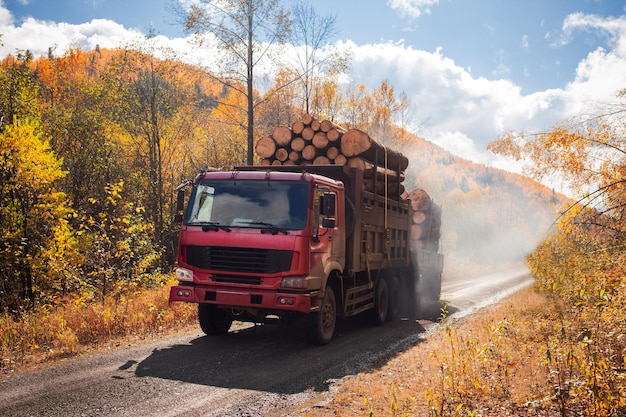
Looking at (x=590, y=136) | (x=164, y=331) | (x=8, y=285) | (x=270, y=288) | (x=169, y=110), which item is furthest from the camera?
(x=169, y=110)

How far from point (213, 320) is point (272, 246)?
7.30ft

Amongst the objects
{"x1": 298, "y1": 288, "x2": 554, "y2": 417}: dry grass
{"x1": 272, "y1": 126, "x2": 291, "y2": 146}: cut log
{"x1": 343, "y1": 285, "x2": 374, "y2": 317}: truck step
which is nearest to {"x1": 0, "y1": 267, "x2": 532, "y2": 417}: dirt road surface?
{"x1": 298, "y1": 288, "x2": 554, "y2": 417}: dry grass

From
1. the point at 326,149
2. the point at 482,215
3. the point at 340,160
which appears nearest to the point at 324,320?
the point at 340,160

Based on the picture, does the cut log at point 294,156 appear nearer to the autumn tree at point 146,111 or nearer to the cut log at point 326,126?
the cut log at point 326,126

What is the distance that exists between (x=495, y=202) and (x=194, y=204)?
289ft

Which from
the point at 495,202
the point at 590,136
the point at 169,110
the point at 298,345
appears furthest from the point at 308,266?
the point at 495,202

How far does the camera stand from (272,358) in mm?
7820

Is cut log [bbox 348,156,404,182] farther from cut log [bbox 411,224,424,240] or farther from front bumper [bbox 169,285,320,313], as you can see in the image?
cut log [bbox 411,224,424,240]

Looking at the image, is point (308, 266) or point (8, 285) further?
point (8, 285)

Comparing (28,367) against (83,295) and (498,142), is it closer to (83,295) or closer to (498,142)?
(83,295)

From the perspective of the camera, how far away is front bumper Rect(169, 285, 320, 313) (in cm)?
769

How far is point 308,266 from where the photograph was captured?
789 centimetres

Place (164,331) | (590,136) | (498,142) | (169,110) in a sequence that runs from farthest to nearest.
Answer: (169,110), (498,142), (164,331), (590,136)

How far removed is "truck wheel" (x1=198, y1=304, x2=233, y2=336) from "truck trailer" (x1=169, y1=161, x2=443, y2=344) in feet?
0.06
